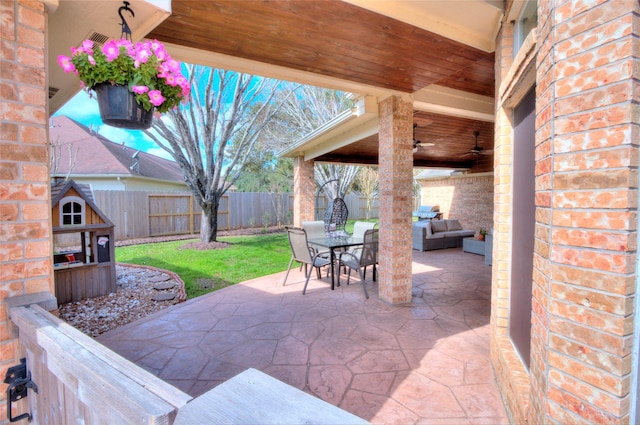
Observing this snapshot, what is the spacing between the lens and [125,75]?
1.62 meters

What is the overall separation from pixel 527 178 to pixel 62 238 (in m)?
10.7

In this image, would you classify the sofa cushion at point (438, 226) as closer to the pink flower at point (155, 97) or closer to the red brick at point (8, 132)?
the pink flower at point (155, 97)

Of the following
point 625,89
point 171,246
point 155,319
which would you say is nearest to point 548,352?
point 625,89

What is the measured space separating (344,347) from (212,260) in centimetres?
509

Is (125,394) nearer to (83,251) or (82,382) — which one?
(82,382)

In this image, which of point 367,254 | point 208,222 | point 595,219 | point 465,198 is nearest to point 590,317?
point 595,219

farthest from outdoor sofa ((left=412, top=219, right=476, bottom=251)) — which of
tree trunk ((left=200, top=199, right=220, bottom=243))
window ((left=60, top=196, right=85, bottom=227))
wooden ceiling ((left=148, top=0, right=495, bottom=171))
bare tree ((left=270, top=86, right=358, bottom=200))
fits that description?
window ((left=60, top=196, right=85, bottom=227))

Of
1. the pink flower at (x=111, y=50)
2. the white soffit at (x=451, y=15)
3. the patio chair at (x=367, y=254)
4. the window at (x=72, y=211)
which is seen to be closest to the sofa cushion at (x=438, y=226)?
the patio chair at (x=367, y=254)

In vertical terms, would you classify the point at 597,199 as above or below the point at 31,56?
below

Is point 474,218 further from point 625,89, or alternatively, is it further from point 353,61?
point 625,89

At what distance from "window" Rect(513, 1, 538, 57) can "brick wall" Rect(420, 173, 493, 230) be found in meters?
9.11

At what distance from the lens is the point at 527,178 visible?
6.73ft

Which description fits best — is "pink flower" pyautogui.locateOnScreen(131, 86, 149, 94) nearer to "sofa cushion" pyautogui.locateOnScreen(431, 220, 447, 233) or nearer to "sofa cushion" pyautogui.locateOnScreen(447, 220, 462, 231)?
"sofa cushion" pyautogui.locateOnScreen(431, 220, 447, 233)

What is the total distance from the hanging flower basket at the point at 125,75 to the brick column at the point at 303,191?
6.41m
